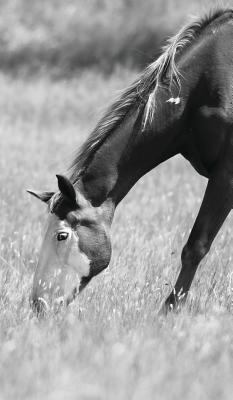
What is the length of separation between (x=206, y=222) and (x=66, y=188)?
1009mm

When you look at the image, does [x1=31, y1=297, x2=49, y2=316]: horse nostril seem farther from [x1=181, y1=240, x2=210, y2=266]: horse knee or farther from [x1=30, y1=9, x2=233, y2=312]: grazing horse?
[x1=181, y1=240, x2=210, y2=266]: horse knee

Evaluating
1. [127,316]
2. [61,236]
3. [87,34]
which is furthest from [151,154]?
[87,34]

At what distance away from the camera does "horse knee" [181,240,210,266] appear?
5277mm

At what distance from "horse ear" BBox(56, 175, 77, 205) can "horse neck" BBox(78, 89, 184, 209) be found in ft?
0.58

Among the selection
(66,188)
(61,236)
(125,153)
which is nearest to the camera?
(66,188)

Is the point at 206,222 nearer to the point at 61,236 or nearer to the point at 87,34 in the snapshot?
the point at 61,236

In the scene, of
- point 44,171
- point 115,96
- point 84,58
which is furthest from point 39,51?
point 115,96

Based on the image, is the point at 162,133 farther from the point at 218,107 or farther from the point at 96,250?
the point at 96,250

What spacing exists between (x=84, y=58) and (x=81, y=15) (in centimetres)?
236

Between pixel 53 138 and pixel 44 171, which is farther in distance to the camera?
pixel 53 138

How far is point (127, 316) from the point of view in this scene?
14.8 ft

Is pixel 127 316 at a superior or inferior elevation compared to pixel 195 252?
inferior

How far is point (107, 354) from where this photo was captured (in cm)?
367

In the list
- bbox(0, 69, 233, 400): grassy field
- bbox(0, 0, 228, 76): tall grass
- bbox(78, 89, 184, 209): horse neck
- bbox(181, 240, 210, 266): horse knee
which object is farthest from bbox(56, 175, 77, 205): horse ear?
bbox(0, 0, 228, 76): tall grass
